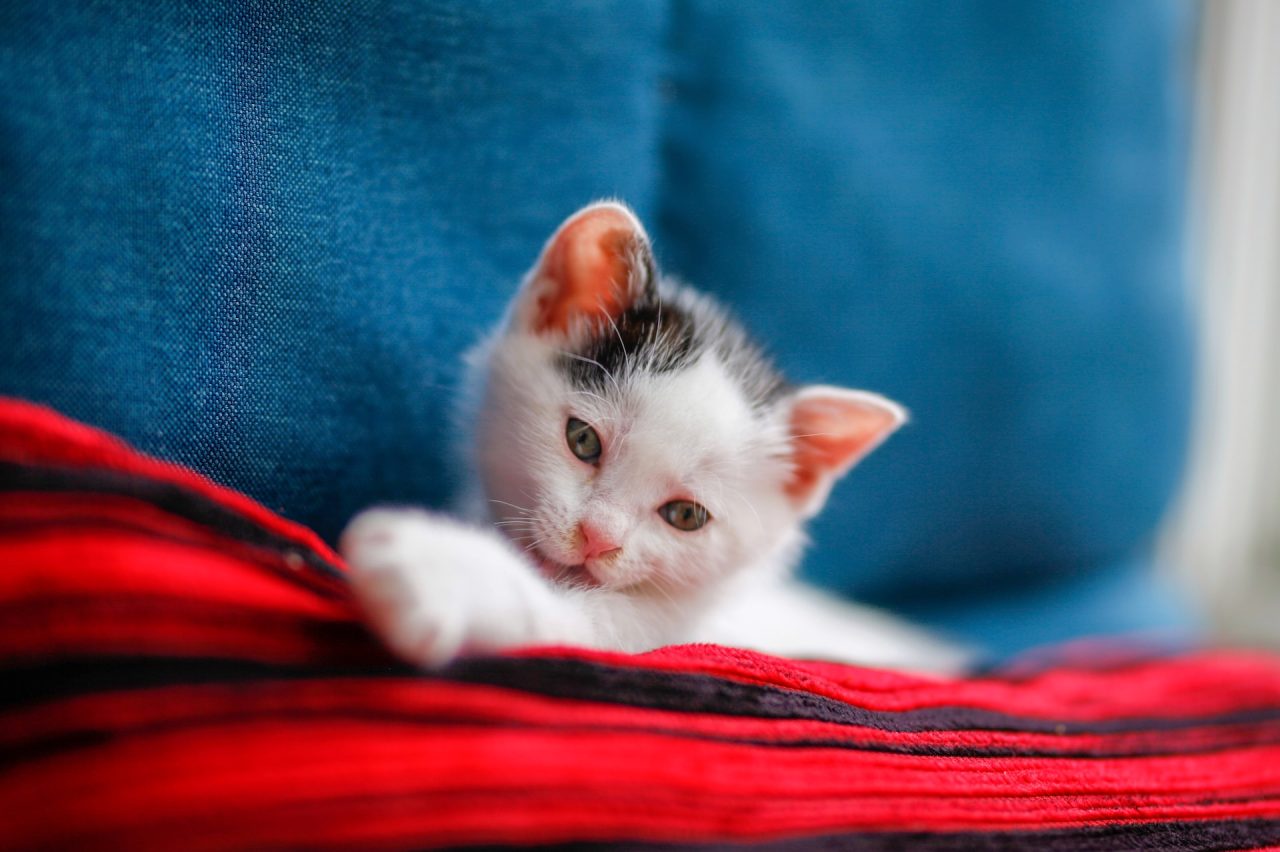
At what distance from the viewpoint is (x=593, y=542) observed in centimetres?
79

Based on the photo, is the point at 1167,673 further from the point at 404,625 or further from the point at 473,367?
the point at 404,625

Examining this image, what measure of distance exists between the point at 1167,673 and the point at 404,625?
1040mm

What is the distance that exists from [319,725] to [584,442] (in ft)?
1.29

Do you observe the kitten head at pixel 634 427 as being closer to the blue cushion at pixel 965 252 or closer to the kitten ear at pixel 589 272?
the kitten ear at pixel 589 272

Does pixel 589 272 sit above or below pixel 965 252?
below

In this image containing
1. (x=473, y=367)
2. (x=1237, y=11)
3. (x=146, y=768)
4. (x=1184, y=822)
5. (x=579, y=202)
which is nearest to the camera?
(x=146, y=768)

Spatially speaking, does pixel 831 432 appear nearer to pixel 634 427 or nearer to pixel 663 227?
pixel 634 427

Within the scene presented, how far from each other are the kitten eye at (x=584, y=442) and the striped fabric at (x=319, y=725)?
0.22 metres

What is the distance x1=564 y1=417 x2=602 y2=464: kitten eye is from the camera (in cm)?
85

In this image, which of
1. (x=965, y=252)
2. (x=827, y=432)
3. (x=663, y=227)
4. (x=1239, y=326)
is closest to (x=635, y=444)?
(x=827, y=432)

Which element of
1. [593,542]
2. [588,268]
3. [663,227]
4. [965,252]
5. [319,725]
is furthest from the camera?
[965,252]

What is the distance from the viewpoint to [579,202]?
3.58 feet

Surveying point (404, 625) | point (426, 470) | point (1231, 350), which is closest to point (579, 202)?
point (426, 470)

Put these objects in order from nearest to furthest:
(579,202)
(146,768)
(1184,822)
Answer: (146,768), (1184,822), (579,202)
